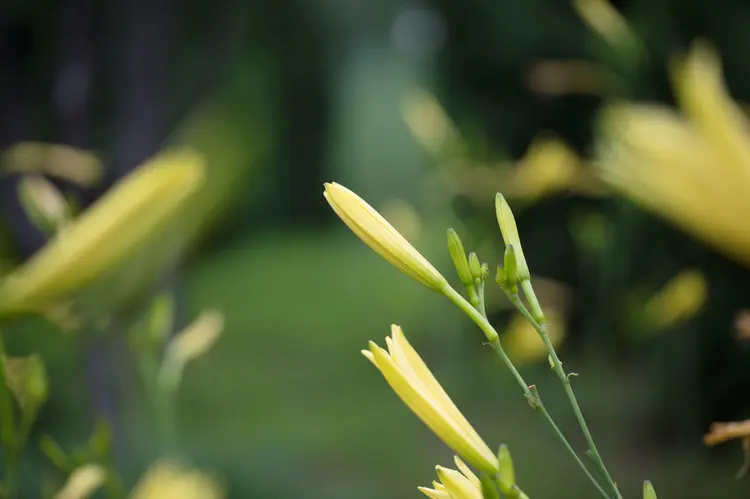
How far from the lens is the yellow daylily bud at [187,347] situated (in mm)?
306

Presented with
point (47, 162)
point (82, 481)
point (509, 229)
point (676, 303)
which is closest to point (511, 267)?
point (509, 229)

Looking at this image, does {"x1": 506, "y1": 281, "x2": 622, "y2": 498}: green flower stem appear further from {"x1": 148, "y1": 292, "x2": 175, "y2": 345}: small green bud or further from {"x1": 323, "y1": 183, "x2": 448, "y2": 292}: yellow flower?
{"x1": 148, "y1": 292, "x2": 175, "y2": 345}: small green bud

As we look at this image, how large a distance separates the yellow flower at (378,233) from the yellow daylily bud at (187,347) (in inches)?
5.8

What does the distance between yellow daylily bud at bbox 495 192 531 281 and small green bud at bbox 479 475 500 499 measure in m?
0.05

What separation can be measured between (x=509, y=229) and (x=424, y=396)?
53mm

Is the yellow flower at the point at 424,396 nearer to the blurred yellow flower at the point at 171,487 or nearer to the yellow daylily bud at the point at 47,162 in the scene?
the blurred yellow flower at the point at 171,487

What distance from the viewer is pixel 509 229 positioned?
175 millimetres

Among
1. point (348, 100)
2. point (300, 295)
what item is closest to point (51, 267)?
point (300, 295)

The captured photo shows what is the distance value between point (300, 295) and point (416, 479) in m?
2.73

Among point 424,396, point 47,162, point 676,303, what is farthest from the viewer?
point 676,303

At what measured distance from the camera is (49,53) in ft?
3.55

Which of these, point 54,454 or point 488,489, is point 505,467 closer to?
point 488,489

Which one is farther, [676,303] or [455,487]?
[676,303]

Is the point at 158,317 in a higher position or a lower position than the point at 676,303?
higher
